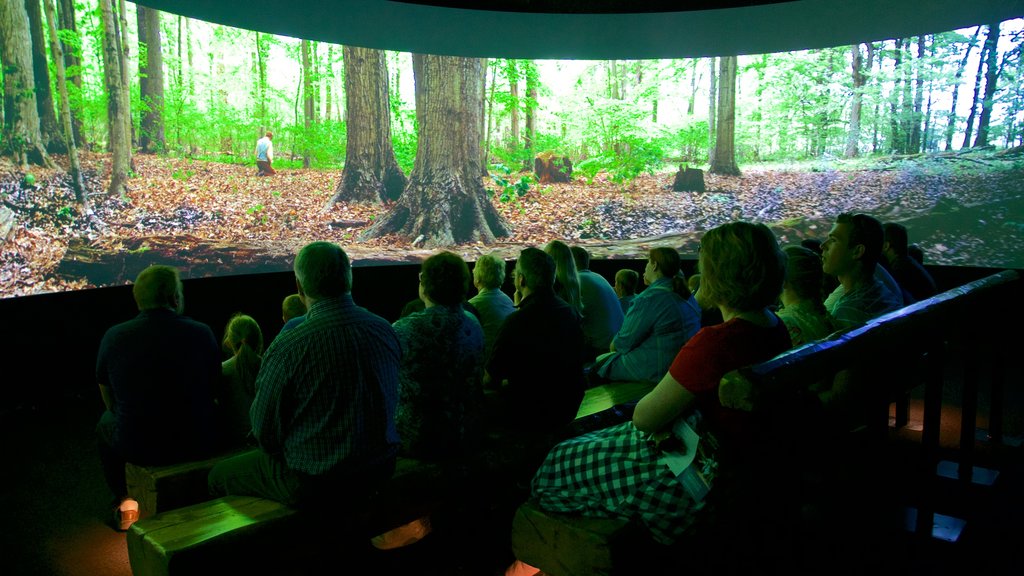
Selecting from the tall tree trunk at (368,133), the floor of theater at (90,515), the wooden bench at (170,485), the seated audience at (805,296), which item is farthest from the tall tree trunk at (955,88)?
the wooden bench at (170,485)

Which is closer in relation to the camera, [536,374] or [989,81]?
[536,374]

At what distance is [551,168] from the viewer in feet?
32.8

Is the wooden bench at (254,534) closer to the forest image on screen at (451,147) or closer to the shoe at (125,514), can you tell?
the shoe at (125,514)

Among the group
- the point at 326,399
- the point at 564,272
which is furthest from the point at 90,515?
the point at 564,272

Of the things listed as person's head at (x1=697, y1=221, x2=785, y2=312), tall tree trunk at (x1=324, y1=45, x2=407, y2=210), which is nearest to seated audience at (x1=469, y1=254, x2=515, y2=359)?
person's head at (x1=697, y1=221, x2=785, y2=312)

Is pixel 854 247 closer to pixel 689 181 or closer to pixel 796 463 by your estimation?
pixel 796 463

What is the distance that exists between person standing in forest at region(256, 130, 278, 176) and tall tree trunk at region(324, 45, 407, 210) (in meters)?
1.10

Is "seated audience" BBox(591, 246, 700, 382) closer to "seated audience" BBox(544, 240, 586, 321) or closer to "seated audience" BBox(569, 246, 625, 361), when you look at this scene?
"seated audience" BBox(544, 240, 586, 321)

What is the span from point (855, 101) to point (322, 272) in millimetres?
9075

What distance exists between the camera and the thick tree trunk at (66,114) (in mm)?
6172

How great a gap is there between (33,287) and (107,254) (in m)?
0.78

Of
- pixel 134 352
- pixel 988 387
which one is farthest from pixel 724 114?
pixel 134 352

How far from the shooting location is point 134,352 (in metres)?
2.62

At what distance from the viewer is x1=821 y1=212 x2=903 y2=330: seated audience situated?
122 inches
